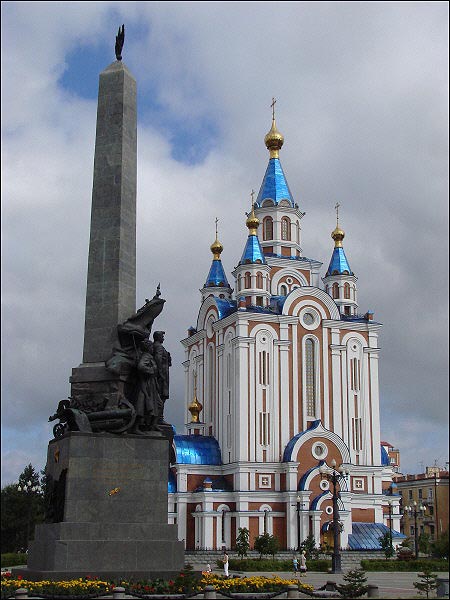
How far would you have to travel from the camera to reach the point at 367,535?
152ft

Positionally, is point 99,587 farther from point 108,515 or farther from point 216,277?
point 216,277

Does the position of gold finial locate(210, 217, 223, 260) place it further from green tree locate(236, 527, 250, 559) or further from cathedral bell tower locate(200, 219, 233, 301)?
green tree locate(236, 527, 250, 559)

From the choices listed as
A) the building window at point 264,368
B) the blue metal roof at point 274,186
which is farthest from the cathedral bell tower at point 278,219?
the building window at point 264,368

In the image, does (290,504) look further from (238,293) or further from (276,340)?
(238,293)

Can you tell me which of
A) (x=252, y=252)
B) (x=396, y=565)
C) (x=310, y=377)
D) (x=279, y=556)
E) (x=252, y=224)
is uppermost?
(x=252, y=224)

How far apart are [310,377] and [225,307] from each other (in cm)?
701

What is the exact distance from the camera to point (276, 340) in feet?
161

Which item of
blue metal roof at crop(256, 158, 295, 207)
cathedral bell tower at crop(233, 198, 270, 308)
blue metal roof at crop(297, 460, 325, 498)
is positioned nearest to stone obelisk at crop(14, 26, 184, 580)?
blue metal roof at crop(297, 460, 325, 498)

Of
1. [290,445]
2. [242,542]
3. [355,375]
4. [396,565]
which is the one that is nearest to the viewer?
[396,565]

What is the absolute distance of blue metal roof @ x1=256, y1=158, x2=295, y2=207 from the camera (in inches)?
2178

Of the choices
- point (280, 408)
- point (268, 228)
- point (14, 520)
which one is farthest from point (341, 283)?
point (14, 520)

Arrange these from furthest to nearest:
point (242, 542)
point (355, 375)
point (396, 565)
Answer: point (355, 375), point (242, 542), point (396, 565)

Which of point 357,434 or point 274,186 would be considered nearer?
point 357,434

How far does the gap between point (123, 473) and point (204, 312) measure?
129 ft
